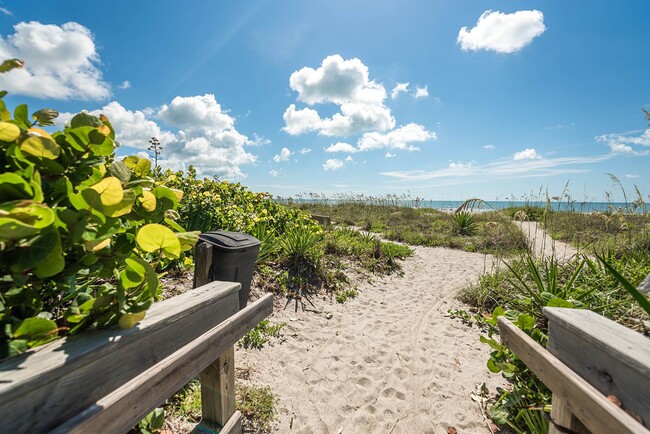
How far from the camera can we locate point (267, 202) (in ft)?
24.0

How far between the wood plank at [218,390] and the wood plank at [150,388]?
1.17ft

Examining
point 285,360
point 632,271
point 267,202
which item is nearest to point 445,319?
point 632,271

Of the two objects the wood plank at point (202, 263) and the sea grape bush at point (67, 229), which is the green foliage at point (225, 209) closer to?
the wood plank at point (202, 263)

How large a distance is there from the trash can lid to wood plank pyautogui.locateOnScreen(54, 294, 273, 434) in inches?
68.2

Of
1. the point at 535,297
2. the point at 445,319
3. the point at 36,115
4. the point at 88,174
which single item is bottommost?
the point at 445,319

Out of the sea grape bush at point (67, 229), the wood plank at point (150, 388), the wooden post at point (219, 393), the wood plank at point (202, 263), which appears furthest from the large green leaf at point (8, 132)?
the wood plank at point (202, 263)

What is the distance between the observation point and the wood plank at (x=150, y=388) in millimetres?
743

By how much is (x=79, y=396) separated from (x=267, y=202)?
6676 mm

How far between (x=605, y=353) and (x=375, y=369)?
2800 mm

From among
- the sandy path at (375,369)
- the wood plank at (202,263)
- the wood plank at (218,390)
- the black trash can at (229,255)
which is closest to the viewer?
the wood plank at (218,390)

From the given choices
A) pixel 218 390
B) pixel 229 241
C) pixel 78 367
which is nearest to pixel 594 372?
pixel 78 367

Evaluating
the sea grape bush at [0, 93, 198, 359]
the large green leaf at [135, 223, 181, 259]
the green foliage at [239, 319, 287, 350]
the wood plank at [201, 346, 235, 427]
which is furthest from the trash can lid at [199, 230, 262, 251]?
the large green leaf at [135, 223, 181, 259]

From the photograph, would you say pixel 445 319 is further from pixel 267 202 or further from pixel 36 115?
pixel 36 115

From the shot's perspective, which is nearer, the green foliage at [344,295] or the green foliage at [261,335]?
the green foliage at [261,335]
